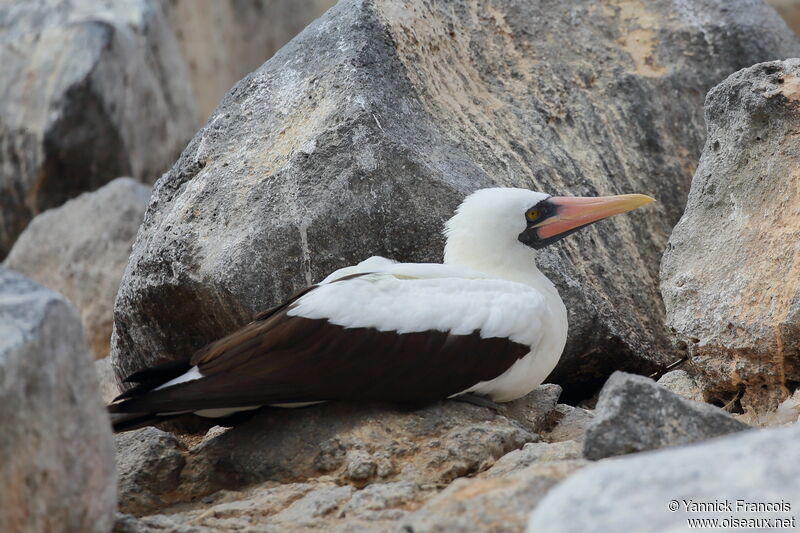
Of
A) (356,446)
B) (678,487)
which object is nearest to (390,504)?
(356,446)

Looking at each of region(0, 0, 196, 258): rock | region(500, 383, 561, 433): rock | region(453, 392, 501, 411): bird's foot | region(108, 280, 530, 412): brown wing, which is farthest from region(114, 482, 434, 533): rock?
region(0, 0, 196, 258): rock

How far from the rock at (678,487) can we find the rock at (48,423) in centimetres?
122

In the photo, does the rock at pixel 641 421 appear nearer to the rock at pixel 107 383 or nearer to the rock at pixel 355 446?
the rock at pixel 355 446

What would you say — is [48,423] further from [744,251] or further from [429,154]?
[744,251]

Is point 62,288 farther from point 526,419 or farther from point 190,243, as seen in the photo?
point 526,419

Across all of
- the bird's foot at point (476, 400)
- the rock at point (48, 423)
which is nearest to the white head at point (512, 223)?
the bird's foot at point (476, 400)

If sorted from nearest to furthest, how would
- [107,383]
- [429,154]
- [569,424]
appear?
1. [569,424]
2. [429,154]
3. [107,383]

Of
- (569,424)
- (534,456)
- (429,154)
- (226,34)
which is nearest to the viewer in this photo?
(534,456)

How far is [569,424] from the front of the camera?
4.82m

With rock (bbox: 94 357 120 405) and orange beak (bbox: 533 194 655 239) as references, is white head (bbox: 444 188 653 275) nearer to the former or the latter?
orange beak (bbox: 533 194 655 239)

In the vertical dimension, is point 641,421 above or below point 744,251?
below

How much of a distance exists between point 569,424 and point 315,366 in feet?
3.77

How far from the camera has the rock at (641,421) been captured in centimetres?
356

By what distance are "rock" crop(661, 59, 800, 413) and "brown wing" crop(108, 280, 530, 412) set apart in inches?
40.9
